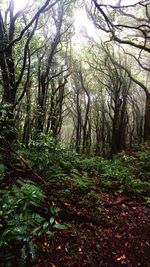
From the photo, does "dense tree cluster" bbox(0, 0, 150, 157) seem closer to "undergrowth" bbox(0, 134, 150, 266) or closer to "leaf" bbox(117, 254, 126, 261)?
"undergrowth" bbox(0, 134, 150, 266)

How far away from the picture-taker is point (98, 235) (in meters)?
4.49

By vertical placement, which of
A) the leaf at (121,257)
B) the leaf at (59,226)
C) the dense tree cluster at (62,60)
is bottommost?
the leaf at (121,257)

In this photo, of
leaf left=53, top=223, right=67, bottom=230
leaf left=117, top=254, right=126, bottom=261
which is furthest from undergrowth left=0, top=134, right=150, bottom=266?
leaf left=117, top=254, right=126, bottom=261

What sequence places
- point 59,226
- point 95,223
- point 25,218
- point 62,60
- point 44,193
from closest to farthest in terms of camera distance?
point 25,218, point 59,226, point 95,223, point 44,193, point 62,60

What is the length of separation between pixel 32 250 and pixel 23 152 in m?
3.42

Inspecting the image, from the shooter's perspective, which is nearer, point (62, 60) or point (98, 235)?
point (98, 235)

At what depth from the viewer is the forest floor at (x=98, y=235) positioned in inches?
154

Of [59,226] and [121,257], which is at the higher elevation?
[59,226]

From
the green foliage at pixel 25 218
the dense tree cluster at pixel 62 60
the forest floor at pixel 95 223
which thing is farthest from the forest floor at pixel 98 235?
the dense tree cluster at pixel 62 60

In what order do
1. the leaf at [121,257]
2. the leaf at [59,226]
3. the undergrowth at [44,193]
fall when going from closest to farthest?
the undergrowth at [44,193], the leaf at [121,257], the leaf at [59,226]

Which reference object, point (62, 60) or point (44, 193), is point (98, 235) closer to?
point (44, 193)

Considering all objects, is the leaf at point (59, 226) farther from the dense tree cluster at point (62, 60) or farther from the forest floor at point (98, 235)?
the dense tree cluster at point (62, 60)

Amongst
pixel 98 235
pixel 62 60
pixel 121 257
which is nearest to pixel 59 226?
pixel 98 235

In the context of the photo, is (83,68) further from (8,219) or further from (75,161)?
(8,219)
